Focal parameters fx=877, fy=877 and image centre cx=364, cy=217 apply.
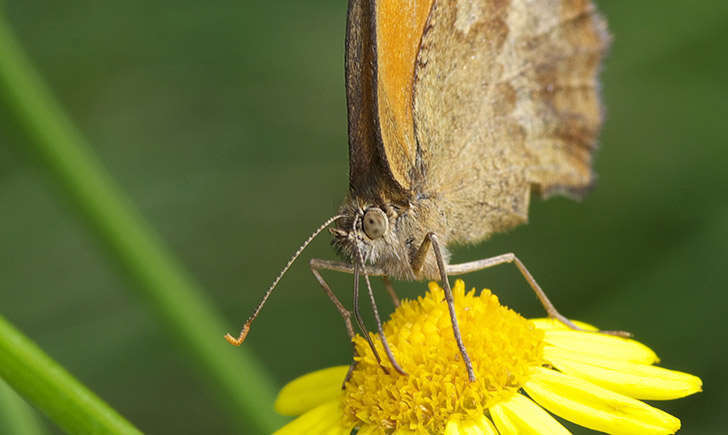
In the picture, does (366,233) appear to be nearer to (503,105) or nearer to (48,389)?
(503,105)

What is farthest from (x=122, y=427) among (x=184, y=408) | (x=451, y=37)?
(x=184, y=408)

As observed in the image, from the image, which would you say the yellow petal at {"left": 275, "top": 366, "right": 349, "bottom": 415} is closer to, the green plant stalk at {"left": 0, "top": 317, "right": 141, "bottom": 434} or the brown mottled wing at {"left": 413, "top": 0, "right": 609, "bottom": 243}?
the brown mottled wing at {"left": 413, "top": 0, "right": 609, "bottom": 243}

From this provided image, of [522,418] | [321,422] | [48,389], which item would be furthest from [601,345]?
[48,389]

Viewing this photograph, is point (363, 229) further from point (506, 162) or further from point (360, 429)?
point (506, 162)

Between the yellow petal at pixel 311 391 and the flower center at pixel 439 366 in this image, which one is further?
the yellow petal at pixel 311 391

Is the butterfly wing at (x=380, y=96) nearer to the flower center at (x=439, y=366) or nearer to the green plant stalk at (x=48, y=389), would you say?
the flower center at (x=439, y=366)

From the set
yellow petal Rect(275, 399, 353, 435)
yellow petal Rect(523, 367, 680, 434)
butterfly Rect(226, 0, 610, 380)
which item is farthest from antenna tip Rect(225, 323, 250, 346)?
yellow petal Rect(523, 367, 680, 434)

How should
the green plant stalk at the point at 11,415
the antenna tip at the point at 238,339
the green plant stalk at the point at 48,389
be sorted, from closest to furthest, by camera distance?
1. the green plant stalk at the point at 48,389
2. the green plant stalk at the point at 11,415
3. the antenna tip at the point at 238,339

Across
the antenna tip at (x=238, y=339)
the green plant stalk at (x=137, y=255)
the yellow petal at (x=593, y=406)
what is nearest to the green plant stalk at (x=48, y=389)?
the antenna tip at (x=238, y=339)
